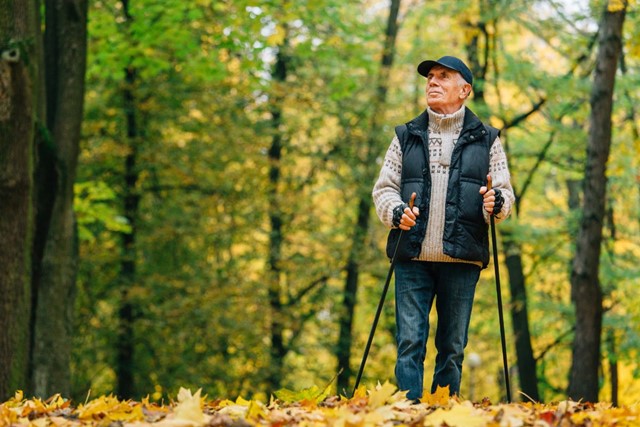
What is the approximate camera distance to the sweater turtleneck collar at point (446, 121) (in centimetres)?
469

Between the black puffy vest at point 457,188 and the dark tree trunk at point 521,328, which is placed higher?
the black puffy vest at point 457,188

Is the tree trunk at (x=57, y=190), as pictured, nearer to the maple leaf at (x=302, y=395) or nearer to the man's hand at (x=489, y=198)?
the maple leaf at (x=302, y=395)

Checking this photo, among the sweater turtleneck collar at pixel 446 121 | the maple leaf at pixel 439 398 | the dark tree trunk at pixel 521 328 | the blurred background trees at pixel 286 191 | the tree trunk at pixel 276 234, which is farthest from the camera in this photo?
the tree trunk at pixel 276 234

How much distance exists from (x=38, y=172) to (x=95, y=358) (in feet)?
28.8

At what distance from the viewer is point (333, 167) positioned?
60.5ft

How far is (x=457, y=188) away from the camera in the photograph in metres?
4.57

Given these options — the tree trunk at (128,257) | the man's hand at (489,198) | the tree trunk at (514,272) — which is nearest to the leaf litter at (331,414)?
the man's hand at (489,198)

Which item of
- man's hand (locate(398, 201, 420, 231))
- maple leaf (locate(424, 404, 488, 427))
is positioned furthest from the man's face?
maple leaf (locate(424, 404, 488, 427))

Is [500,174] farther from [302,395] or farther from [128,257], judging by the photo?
[128,257]

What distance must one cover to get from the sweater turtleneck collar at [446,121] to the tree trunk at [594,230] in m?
6.28

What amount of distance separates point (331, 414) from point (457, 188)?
1.65 m

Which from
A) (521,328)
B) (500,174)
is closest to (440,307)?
(500,174)

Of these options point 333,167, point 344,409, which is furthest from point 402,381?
point 333,167

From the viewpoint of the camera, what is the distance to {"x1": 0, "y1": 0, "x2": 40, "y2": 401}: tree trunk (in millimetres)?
6223
